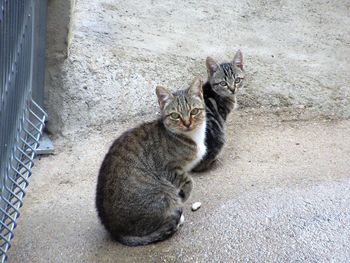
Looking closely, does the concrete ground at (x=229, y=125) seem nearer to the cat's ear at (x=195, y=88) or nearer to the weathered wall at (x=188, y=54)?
the weathered wall at (x=188, y=54)

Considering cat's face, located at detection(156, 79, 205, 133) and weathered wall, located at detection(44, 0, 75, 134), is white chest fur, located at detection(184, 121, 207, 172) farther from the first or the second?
weathered wall, located at detection(44, 0, 75, 134)

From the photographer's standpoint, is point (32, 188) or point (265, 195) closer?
point (265, 195)

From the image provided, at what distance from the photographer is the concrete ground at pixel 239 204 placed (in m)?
4.50

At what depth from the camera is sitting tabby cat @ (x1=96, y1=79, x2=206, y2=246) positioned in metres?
4.64

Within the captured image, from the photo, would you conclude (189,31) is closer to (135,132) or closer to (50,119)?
(50,119)

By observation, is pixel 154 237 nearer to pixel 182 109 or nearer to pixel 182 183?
pixel 182 183

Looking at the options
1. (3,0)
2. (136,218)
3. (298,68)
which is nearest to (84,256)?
(136,218)

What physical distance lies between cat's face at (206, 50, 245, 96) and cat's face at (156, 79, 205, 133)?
0.89 meters

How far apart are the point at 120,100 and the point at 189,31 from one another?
1.41 m

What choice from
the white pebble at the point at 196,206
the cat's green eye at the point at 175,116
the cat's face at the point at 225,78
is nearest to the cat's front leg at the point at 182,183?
the white pebble at the point at 196,206

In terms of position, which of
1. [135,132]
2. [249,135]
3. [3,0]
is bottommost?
[249,135]

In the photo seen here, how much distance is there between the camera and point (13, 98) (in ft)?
14.6

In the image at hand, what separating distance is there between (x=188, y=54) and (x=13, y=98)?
9.32 feet

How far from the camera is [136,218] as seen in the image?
4652mm
